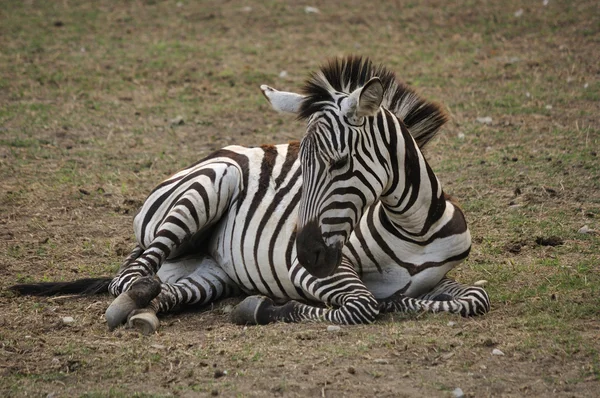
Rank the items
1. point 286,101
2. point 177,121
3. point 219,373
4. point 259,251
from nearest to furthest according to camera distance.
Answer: point 219,373 < point 286,101 < point 259,251 < point 177,121

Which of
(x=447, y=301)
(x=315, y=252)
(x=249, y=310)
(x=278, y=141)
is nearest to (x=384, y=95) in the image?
(x=315, y=252)

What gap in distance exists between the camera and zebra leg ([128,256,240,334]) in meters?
6.65

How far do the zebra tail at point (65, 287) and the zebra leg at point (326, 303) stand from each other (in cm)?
131

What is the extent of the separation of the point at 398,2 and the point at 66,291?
1093 centimetres

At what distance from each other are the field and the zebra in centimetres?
23

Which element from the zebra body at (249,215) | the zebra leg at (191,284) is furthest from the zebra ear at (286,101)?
the zebra leg at (191,284)

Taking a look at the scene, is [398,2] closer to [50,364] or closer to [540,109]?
[540,109]

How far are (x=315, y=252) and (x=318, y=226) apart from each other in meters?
0.17

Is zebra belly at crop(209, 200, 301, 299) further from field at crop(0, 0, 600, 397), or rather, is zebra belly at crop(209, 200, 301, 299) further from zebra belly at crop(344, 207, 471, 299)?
zebra belly at crop(344, 207, 471, 299)

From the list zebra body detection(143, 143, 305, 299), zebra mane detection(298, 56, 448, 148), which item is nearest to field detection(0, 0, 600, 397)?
zebra body detection(143, 143, 305, 299)

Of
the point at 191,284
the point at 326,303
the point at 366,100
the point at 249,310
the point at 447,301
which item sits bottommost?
the point at 191,284

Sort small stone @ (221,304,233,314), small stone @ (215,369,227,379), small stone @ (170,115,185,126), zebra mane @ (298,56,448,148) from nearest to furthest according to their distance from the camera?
small stone @ (215,369,227,379)
zebra mane @ (298,56,448,148)
small stone @ (221,304,233,314)
small stone @ (170,115,185,126)

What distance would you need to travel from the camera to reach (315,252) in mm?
5570

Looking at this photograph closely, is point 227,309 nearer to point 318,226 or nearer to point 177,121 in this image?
point 318,226
